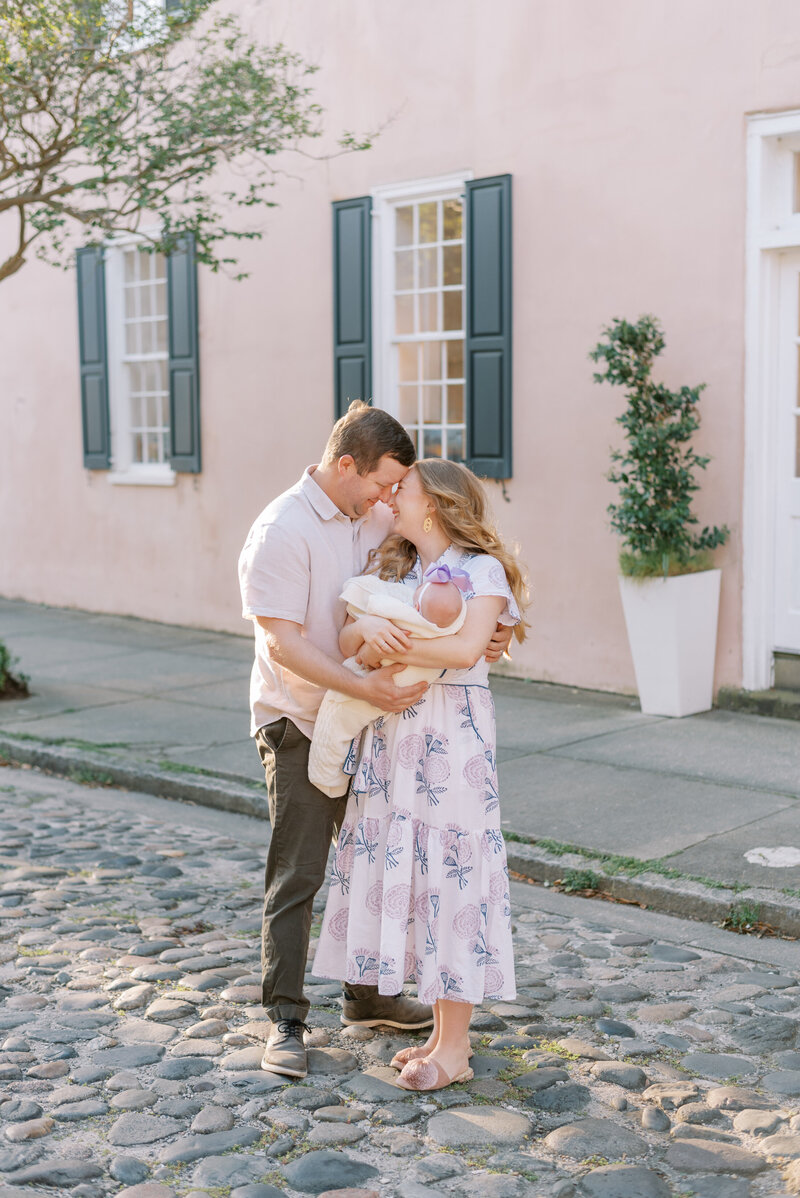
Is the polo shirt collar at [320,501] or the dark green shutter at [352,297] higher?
the dark green shutter at [352,297]

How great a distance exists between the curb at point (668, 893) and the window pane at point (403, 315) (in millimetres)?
5559

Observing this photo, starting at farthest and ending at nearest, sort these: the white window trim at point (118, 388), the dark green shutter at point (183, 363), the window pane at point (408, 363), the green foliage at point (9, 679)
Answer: the white window trim at point (118, 388) < the dark green shutter at point (183, 363) < the window pane at point (408, 363) < the green foliage at point (9, 679)

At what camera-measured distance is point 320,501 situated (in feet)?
12.1

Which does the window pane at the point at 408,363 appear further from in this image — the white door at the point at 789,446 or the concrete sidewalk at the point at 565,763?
the white door at the point at 789,446

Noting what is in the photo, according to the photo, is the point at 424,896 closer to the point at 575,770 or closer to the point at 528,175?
the point at 575,770

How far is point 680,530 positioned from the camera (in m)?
7.87

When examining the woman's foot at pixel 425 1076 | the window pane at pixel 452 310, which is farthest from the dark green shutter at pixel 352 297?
the woman's foot at pixel 425 1076

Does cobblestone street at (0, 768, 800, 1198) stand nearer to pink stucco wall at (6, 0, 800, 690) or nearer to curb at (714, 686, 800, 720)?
curb at (714, 686, 800, 720)

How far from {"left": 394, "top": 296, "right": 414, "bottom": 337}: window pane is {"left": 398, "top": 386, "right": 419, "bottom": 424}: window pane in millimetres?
423

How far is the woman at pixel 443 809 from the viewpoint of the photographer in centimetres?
356

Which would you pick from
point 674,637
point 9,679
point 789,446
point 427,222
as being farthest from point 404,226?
point 9,679

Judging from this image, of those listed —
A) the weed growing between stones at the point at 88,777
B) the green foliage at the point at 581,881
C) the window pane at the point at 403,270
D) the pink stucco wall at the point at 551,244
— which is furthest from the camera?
the window pane at the point at 403,270

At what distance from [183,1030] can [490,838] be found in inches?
46.5

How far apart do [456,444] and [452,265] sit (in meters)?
1.31
